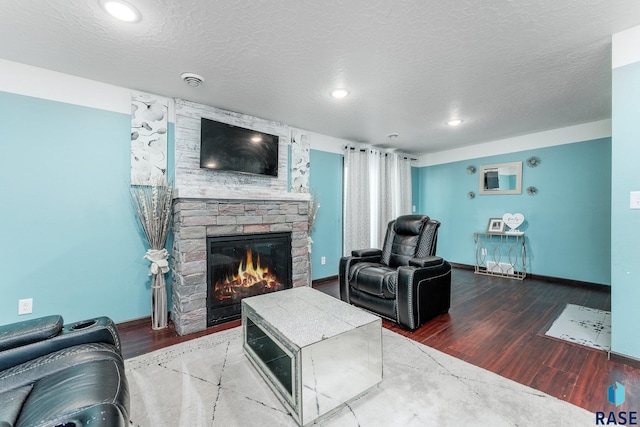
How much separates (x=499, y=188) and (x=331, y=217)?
2.98 metres

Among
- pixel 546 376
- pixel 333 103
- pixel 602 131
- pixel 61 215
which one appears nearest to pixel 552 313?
pixel 546 376

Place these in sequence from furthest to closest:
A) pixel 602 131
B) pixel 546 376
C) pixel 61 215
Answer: pixel 602 131
pixel 61 215
pixel 546 376

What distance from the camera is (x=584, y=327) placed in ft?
7.98

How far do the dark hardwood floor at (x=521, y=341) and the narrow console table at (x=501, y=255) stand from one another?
68 centimetres

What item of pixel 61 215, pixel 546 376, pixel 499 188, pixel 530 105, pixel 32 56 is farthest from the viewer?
pixel 499 188

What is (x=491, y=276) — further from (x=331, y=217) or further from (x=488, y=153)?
(x=331, y=217)

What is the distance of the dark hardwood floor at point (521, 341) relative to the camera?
1.65 meters

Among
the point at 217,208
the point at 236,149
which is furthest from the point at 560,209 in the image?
the point at 217,208

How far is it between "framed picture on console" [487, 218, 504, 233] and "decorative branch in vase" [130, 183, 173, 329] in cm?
482

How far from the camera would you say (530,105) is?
Answer: 3.01 meters

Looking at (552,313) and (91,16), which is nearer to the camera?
(91,16)

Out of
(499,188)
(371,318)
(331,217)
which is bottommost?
(371,318)

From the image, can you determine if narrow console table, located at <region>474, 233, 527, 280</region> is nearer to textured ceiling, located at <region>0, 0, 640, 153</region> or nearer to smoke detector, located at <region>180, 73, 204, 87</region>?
textured ceiling, located at <region>0, 0, 640, 153</region>

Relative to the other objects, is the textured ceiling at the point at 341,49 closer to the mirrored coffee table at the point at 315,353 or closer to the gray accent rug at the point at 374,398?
the mirrored coffee table at the point at 315,353
